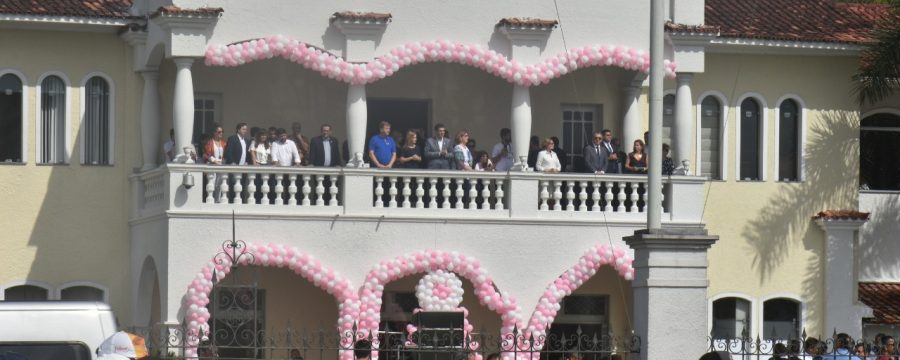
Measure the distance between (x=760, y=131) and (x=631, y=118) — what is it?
8.20 feet

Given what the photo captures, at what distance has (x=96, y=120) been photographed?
115 feet

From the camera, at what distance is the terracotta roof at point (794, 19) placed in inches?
1448

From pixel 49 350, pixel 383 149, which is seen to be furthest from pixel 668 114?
pixel 49 350

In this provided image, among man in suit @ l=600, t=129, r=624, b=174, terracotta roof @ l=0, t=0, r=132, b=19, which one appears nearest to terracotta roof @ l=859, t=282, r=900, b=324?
man in suit @ l=600, t=129, r=624, b=174

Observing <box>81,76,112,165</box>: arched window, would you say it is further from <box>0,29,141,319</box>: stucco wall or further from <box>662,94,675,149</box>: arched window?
<box>662,94,675,149</box>: arched window

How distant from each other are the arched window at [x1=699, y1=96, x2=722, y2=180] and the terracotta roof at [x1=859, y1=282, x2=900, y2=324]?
10.5 feet

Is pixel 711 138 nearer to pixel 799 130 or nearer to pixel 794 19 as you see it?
pixel 799 130

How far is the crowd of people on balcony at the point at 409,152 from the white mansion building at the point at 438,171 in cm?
34

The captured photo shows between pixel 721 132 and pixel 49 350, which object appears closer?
pixel 49 350

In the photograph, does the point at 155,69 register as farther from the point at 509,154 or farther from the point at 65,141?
the point at 509,154

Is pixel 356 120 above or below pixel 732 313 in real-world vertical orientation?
above

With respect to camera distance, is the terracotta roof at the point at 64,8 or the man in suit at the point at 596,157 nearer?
the terracotta roof at the point at 64,8

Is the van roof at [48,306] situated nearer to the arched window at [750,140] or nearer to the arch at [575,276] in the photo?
the arch at [575,276]

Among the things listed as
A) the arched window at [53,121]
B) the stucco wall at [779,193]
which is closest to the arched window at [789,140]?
the stucco wall at [779,193]
